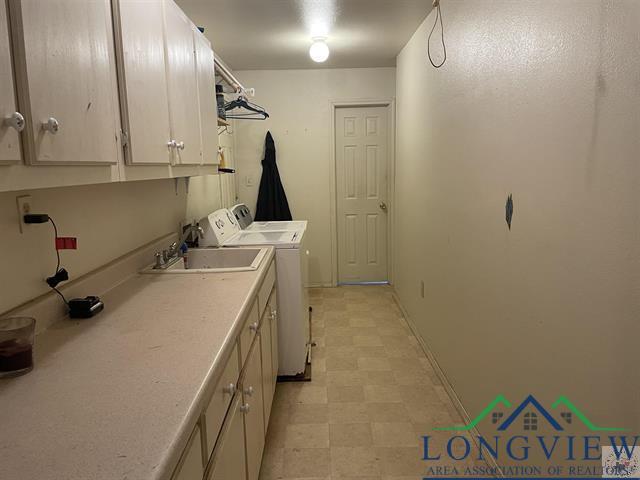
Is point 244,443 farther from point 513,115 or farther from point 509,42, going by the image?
point 509,42

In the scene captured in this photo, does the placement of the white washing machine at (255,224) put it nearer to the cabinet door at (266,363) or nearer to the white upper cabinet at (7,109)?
the cabinet door at (266,363)

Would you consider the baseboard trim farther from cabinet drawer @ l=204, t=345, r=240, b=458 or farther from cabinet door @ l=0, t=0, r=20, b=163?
cabinet door @ l=0, t=0, r=20, b=163

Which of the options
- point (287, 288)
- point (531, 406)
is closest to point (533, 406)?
point (531, 406)

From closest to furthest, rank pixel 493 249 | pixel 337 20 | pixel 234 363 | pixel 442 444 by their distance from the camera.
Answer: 1. pixel 234 363
2. pixel 493 249
3. pixel 442 444
4. pixel 337 20

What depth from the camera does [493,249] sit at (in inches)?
76.6

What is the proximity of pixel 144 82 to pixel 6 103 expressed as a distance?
2.34 ft

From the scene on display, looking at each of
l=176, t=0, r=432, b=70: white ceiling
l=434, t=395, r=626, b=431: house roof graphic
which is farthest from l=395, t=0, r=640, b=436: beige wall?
l=176, t=0, r=432, b=70: white ceiling

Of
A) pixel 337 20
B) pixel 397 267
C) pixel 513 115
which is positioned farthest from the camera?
pixel 397 267

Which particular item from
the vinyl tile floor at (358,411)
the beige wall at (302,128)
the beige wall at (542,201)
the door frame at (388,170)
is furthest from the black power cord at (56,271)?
the door frame at (388,170)

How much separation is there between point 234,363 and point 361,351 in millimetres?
2022

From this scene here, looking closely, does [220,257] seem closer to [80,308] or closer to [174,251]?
[174,251]

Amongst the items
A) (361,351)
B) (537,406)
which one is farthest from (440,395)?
(537,406)

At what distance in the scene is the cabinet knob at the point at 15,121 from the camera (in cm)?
87

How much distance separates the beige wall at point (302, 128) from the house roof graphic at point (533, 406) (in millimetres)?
3282
